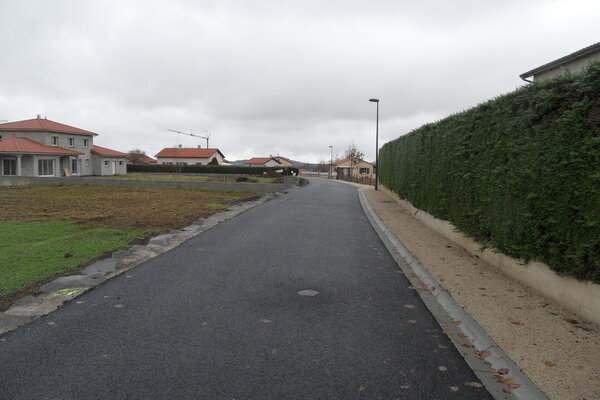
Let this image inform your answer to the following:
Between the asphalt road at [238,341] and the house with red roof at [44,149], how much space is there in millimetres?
44240

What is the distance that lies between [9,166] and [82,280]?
4597cm

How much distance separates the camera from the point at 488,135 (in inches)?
308

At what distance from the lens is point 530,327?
4.78 metres

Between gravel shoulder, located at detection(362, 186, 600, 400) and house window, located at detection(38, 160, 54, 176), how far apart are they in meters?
48.2

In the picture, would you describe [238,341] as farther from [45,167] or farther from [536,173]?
[45,167]

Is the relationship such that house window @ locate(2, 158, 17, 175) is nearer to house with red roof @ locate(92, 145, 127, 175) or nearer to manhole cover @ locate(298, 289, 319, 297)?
house with red roof @ locate(92, 145, 127, 175)

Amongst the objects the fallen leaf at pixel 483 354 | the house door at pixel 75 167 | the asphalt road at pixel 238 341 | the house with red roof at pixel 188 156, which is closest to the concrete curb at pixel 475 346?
the fallen leaf at pixel 483 354

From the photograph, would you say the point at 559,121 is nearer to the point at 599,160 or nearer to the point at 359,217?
the point at 599,160

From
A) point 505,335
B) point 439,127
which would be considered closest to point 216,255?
point 505,335

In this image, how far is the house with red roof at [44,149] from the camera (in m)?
42.6

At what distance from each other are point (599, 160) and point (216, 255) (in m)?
6.59

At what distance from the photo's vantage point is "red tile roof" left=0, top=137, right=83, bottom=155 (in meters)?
41.2

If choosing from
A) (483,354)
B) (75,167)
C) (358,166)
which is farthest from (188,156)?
(483,354)

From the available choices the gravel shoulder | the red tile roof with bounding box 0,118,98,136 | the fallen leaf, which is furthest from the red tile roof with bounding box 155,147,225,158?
the fallen leaf
